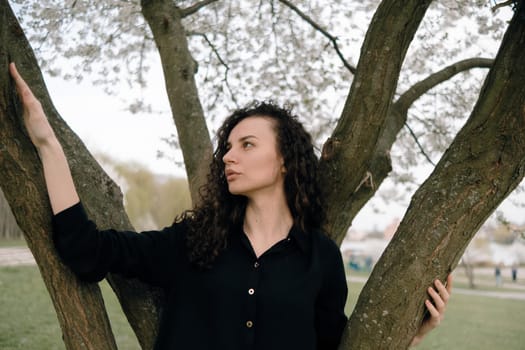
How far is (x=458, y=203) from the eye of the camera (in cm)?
194

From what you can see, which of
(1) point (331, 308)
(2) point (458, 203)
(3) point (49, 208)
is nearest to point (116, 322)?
(1) point (331, 308)

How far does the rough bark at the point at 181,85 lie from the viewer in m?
3.53

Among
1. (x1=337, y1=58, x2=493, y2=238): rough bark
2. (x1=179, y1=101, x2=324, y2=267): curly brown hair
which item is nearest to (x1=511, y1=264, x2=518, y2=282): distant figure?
(x1=337, y1=58, x2=493, y2=238): rough bark

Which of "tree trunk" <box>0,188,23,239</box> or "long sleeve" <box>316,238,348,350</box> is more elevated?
"tree trunk" <box>0,188,23,239</box>

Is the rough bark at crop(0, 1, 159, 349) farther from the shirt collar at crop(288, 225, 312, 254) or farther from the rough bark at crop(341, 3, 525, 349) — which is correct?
the rough bark at crop(341, 3, 525, 349)

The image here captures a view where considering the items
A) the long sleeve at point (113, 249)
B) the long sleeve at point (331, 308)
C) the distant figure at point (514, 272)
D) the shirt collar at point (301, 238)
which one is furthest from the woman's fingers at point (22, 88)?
the distant figure at point (514, 272)

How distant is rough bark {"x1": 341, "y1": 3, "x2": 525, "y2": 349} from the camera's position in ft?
6.30

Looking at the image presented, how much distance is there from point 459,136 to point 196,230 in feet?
3.95

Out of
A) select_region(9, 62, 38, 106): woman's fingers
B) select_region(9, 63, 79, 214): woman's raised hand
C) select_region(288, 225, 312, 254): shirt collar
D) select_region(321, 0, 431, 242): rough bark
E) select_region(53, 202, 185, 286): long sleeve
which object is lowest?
select_region(53, 202, 185, 286): long sleeve

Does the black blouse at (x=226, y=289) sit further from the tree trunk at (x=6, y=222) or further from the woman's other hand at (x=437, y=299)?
the tree trunk at (x=6, y=222)

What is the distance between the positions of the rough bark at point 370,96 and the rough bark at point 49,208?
1.10 meters

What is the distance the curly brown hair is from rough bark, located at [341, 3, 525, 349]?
546mm

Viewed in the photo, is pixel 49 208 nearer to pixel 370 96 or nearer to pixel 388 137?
pixel 370 96

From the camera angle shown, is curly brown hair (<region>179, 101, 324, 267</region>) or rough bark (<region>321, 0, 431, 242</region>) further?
rough bark (<region>321, 0, 431, 242</region>)
